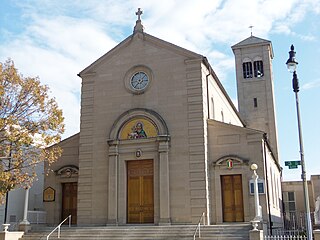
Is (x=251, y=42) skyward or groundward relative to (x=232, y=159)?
skyward

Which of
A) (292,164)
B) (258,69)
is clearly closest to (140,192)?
(292,164)

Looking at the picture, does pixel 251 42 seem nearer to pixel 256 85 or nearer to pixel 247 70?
pixel 247 70

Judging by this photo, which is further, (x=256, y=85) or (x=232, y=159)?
(x=256, y=85)

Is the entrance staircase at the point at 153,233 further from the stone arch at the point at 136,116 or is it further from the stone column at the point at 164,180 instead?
the stone arch at the point at 136,116

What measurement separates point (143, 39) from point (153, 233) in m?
12.2

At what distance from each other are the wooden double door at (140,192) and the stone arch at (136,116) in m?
1.87

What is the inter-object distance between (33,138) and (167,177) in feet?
25.6

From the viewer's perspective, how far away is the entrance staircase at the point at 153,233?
20.2 meters

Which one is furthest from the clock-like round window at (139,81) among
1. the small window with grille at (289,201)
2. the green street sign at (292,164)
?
the small window with grille at (289,201)

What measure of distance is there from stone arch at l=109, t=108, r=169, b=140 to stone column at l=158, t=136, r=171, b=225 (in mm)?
620

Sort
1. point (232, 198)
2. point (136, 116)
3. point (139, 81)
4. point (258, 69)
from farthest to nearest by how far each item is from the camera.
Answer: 1. point (258, 69)
2. point (139, 81)
3. point (136, 116)
4. point (232, 198)

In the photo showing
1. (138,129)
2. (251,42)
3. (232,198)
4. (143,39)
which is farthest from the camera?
(251,42)

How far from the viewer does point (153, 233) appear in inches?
836

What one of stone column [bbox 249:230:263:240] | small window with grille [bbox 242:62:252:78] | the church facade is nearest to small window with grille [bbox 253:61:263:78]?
small window with grille [bbox 242:62:252:78]
